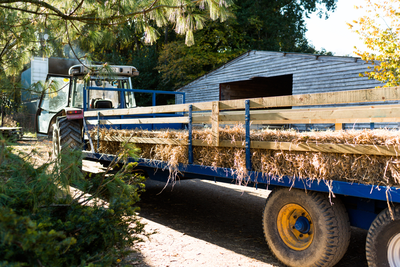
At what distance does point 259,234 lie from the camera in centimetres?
442

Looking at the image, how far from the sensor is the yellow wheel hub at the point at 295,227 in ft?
10.6

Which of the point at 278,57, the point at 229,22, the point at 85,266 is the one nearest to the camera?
the point at 85,266

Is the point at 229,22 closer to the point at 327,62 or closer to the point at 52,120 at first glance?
the point at 327,62

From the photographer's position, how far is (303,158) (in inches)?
121

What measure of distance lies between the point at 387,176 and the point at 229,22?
2200 cm

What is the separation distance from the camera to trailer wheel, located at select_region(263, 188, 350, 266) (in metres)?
2.99

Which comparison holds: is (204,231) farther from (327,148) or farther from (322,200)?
(327,148)

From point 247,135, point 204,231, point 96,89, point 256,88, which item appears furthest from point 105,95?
point 256,88

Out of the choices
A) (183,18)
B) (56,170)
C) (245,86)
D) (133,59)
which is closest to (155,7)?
(183,18)

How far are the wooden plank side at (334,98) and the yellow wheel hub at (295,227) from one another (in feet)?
3.46

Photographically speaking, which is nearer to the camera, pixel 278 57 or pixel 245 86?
pixel 278 57

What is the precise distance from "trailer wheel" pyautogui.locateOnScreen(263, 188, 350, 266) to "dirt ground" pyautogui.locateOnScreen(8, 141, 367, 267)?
297mm

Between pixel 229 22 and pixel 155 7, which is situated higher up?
pixel 229 22

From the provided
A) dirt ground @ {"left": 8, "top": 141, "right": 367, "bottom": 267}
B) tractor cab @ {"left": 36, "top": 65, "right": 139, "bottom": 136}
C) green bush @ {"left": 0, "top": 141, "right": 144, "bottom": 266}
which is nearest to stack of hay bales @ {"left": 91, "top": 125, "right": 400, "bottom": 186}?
dirt ground @ {"left": 8, "top": 141, "right": 367, "bottom": 267}
